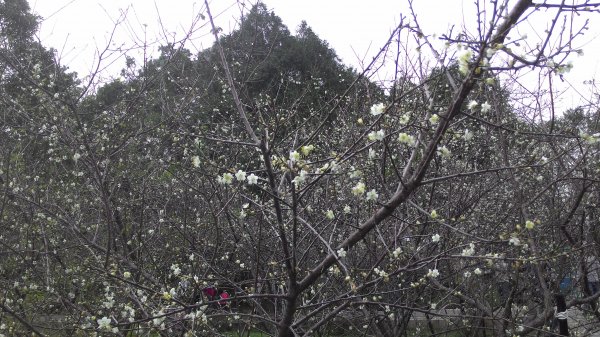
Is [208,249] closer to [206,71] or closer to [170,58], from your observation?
[170,58]

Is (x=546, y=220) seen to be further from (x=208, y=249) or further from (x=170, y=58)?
(x=170, y=58)

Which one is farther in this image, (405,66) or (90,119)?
(90,119)

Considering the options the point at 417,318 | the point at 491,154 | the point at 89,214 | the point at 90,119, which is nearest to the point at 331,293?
the point at 417,318

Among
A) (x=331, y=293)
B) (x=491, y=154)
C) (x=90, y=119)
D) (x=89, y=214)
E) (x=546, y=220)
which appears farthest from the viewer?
(x=90, y=119)

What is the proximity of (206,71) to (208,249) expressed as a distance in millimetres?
2362

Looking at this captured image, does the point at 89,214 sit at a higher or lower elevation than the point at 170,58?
lower

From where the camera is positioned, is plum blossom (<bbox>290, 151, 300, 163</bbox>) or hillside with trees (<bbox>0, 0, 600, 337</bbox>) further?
hillside with trees (<bbox>0, 0, 600, 337</bbox>)

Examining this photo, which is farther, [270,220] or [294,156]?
[270,220]

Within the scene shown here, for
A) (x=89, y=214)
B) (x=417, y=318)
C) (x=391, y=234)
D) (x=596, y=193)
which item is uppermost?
(x=89, y=214)

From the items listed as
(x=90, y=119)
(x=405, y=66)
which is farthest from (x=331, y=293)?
(x=90, y=119)

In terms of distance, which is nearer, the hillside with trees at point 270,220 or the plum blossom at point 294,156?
the plum blossom at point 294,156

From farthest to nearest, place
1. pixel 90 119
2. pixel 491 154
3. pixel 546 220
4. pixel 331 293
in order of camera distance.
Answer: pixel 90 119, pixel 491 154, pixel 546 220, pixel 331 293

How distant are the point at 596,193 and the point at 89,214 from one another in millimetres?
4933

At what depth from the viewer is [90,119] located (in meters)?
7.65
